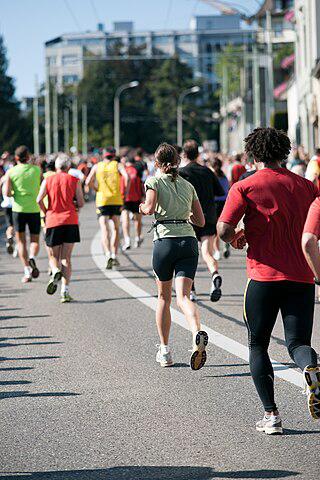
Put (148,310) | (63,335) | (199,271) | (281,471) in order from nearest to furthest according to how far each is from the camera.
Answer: (281,471), (63,335), (148,310), (199,271)

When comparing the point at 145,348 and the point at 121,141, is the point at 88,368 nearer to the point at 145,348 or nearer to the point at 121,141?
the point at 145,348

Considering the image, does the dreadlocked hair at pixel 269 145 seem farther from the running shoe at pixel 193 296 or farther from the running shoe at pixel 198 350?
the running shoe at pixel 193 296

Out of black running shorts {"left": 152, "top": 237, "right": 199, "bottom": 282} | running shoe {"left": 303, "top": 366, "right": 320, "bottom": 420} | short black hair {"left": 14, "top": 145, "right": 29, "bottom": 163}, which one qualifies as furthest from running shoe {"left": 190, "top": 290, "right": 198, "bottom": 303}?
running shoe {"left": 303, "top": 366, "right": 320, "bottom": 420}

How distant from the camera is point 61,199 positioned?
1388 centimetres

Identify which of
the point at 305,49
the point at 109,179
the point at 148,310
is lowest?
the point at 148,310

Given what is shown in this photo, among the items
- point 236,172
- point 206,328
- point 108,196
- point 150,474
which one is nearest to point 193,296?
point 206,328

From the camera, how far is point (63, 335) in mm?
10867

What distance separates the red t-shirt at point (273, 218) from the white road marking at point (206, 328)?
167 centimetres

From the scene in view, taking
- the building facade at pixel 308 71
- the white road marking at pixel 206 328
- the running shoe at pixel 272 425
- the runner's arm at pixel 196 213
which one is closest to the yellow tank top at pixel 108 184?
the white road marking at pixel 206 328

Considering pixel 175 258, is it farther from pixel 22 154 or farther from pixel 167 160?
pixel 22 154

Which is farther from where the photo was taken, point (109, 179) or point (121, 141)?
point (121, 141)

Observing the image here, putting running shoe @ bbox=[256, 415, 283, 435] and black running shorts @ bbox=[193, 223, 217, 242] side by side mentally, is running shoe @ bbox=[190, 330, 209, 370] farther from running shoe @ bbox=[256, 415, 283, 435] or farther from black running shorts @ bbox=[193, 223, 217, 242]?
black running shorts @ bbox=[193, 223, 217, 242]

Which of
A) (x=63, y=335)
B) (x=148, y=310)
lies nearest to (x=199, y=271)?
(x=148, y=310)

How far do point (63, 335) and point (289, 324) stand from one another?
4735 mm
